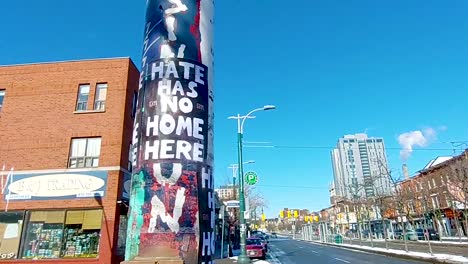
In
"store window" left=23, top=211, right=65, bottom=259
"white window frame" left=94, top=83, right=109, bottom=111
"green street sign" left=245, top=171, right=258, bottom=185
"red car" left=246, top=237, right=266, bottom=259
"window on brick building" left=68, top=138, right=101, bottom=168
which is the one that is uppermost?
"white window frame" left=94, top=83, right=109, bottom=111

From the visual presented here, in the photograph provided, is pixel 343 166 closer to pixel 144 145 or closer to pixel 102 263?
pixel 102 263

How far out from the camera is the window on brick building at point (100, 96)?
21.2m

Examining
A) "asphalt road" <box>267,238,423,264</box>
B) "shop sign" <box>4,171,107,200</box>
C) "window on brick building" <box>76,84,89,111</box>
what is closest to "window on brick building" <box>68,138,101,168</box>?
"shop sign" <box>4,171,107,200</box>

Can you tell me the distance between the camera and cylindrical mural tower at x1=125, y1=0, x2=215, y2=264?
32.5 feet

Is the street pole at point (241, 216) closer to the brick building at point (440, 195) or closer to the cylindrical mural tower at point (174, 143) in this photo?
the cylindrical mural tower at point (174, 143)

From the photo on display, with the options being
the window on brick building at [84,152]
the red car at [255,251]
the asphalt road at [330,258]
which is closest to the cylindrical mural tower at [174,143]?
the window on brick building at [84,152]

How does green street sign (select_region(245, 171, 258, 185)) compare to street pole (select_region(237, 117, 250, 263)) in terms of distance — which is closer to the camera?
street pole (select_region(237, 117, 250, 263))

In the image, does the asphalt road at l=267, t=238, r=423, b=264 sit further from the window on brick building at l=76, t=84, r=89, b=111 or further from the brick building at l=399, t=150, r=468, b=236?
the window on brick building at l=76, t=84, r=89, b=111

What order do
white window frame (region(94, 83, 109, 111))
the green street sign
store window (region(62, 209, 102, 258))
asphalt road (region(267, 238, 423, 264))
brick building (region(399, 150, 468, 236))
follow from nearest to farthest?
store window (region(62, 209, 102, 258))
white window frame (region(94, 83, 109, 111))
asphalt road (region(267, 238, 423, 264))
the green street sign
brick building (region(399, 150, 468, 236))

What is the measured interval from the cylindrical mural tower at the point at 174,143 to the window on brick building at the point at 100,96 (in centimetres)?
1022

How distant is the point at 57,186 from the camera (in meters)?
19.4

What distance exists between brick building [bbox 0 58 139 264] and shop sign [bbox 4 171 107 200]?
6 centimetres

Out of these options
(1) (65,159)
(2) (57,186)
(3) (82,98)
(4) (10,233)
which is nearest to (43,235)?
(4) (10,233)

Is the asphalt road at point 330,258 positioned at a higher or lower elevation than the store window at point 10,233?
lower
